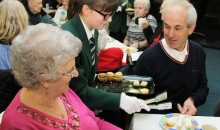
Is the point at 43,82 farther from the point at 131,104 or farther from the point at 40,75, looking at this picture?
the point at 131,104

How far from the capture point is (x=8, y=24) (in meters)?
2.40

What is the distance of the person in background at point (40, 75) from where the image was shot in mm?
1076

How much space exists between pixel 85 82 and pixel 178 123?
0.56 metres

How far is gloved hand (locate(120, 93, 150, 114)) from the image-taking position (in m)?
1.56

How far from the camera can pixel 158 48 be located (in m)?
1.91

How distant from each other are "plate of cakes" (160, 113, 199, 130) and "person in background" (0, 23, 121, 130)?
557 millimetres

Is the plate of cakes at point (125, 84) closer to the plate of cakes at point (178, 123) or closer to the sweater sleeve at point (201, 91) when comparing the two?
the plate of cakes at point (178, 123)

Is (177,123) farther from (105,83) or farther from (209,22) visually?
(209,22)

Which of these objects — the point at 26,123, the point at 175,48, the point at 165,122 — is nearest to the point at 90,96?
the point at 165,122

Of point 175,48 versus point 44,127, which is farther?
point 175,48

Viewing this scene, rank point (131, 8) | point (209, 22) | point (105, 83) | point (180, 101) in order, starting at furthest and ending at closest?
point (209, 22) < point (131, 8) < point (180, 101) < point (105, 83)

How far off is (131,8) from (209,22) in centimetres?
244

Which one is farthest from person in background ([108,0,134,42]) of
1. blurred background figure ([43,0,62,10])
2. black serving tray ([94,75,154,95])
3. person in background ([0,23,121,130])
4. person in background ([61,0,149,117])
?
person in background ([0,23,121,130])

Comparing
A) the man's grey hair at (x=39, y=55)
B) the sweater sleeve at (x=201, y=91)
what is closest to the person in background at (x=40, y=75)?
the man's grey hair at (x=39, y=55)
